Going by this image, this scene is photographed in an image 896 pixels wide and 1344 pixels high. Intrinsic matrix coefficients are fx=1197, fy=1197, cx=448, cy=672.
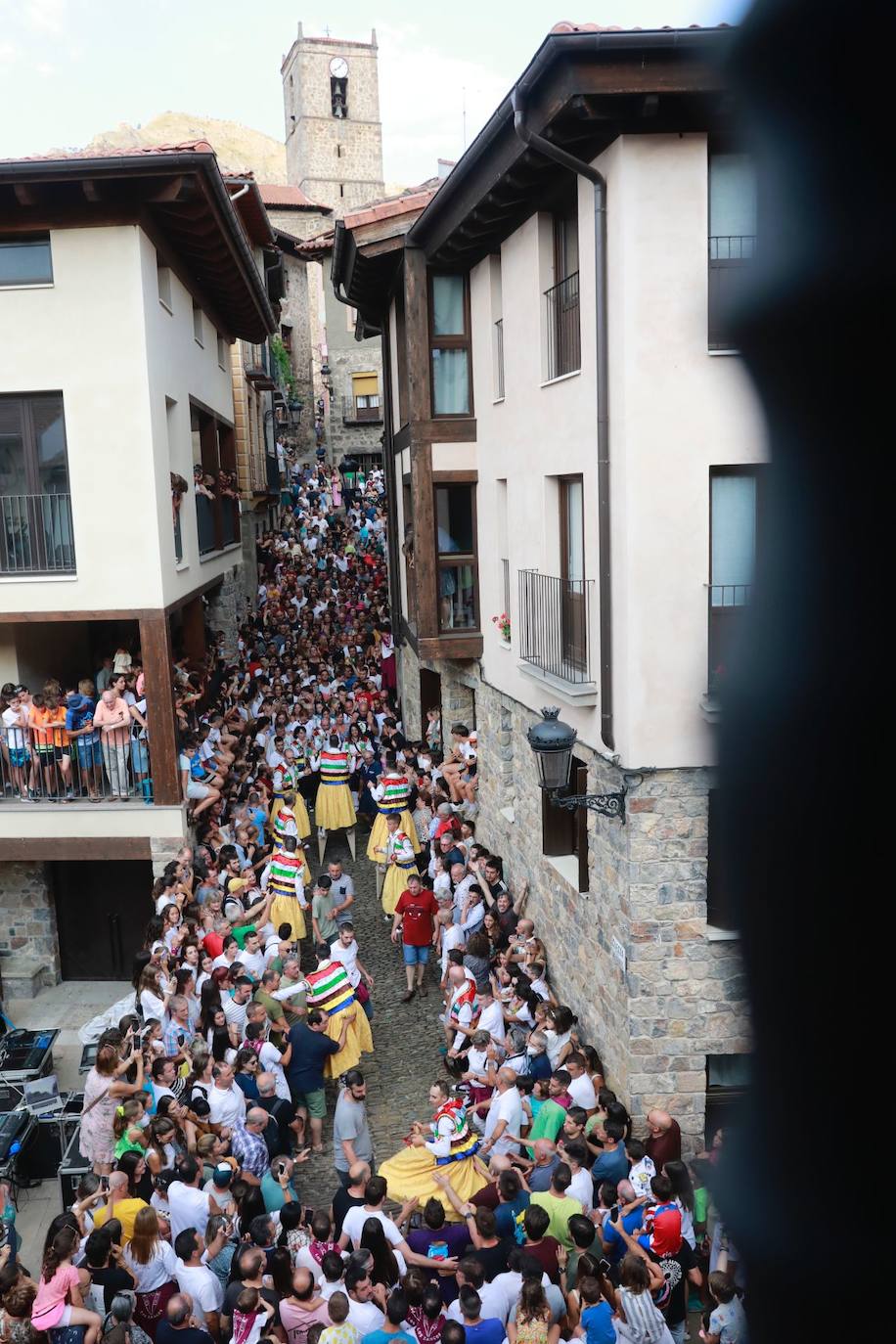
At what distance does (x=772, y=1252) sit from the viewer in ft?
2.74

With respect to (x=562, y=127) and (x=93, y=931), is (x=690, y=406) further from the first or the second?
(x=93, y=931)

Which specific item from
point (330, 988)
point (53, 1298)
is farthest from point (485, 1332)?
point (330, 988)

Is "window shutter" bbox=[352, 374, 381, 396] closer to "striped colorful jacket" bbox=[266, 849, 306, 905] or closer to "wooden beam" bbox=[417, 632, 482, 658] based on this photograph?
"wooden beam" bbox=[417, 632, 482, 658]

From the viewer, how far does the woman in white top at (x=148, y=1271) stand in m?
7.29

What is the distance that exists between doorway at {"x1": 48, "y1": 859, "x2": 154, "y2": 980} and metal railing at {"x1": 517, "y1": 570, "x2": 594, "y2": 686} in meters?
6.74

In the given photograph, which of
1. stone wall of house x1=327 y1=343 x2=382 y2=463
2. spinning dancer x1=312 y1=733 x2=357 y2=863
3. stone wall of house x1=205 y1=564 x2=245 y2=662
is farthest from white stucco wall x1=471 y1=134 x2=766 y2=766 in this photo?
stone wall of house x1=327 y1=343 x2=382 y2=463

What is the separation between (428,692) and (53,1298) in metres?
14.9

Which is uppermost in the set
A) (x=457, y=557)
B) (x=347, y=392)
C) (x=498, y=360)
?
(x=347, y=392)

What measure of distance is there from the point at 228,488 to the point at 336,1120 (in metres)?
15.6

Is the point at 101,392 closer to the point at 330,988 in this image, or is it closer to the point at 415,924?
the point at 415,924

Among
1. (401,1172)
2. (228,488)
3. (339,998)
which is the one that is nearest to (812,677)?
(401,1172)

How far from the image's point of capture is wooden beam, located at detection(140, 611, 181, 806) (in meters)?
14.8

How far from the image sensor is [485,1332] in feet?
21.8

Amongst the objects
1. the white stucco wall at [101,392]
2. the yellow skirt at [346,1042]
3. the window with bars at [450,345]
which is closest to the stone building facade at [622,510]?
the yellow skirt at [346,1042]
